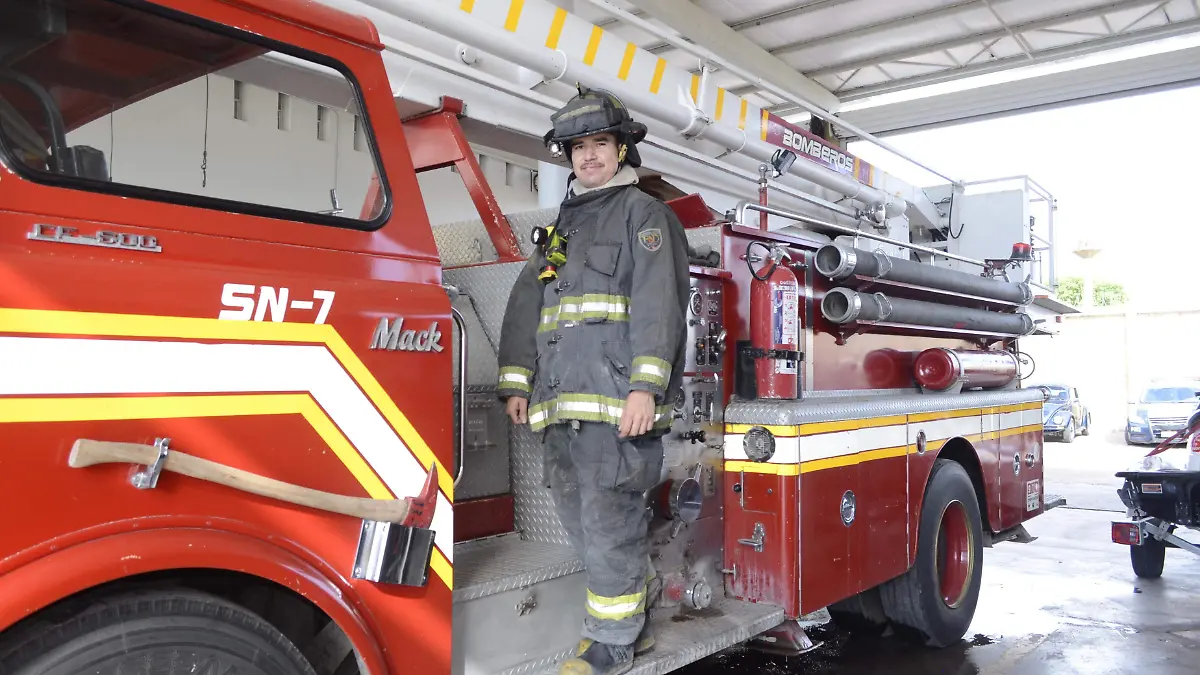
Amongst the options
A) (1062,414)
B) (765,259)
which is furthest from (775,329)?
(1062,414)

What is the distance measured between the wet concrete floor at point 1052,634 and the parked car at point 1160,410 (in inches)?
457

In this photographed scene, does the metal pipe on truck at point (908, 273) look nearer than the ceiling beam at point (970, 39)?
Yes

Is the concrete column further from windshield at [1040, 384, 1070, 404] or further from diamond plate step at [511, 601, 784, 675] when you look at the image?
windshield at [1040, 384, 1070, 404]

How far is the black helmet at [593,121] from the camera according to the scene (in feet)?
8.86

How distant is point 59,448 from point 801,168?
4.50m

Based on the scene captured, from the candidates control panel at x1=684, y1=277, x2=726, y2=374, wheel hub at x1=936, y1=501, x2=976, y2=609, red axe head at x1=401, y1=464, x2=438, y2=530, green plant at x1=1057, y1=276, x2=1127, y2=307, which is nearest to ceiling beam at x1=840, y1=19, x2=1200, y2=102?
wheel hub at x1=936, y1=501, x2=976, y2=609

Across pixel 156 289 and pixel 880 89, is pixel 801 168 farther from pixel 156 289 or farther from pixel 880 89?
pixel 880 89

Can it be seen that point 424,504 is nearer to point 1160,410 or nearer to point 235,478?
point 235,478

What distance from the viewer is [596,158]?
2793 millimetres

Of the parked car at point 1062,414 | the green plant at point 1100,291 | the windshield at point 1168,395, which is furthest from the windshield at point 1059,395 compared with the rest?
the green plant at point 1100,291

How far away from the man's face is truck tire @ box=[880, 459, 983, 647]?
2.49 metres

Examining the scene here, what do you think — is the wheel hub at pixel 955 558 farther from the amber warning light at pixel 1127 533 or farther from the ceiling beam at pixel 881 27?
the ceiling beam at pixel 881 27

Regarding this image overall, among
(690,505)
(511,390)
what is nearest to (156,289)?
(511,390)

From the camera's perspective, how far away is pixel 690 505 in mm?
3146
